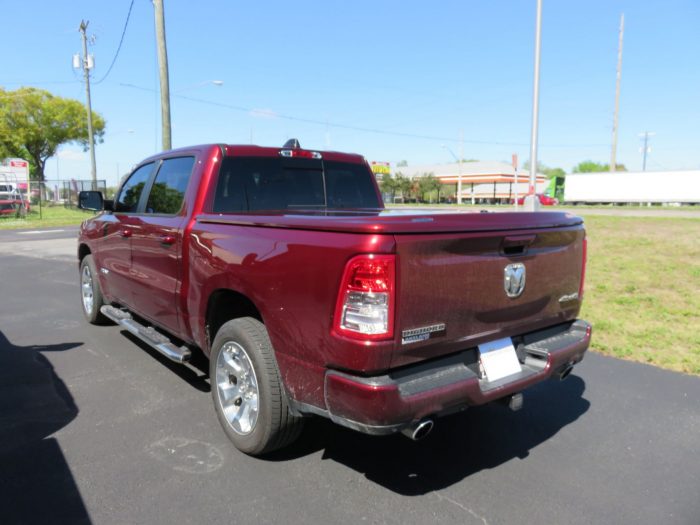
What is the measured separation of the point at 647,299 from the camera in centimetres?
746

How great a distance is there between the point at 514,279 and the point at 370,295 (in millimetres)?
968

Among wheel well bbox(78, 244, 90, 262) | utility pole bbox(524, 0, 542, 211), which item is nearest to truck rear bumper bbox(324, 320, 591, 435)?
wheel well bbox(78, 244, 90, 262)

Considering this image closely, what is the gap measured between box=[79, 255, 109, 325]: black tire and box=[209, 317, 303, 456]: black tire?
324 centimetres

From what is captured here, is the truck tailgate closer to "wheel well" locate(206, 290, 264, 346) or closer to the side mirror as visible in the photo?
"wheel well" locate(206, 290, 264, 346)

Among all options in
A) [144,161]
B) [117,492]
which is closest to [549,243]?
[117,492]

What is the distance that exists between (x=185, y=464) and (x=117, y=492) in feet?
1.32

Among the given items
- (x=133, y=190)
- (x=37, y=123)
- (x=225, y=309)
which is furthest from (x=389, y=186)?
(x=225, y=309)

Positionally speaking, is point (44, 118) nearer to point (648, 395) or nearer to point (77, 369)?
point (77, 369)

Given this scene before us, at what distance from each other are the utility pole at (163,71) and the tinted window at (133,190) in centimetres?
938

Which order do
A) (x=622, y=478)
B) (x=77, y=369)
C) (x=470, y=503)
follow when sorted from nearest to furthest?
1. (x=470, y=503)
2. (x=622, y=478)
3. (x=77, y=369)

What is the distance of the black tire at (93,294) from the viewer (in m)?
5.84

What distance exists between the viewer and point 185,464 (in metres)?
3.08

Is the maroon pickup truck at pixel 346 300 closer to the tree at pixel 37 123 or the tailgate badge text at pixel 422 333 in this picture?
the tailgate badge text at pixel 422 333

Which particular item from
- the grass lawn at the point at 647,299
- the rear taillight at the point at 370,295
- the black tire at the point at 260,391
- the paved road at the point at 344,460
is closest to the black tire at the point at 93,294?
the paved road at the point at 344,460
